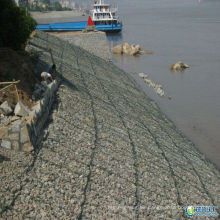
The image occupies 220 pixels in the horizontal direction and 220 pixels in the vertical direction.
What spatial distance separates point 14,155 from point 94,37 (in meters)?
24.8

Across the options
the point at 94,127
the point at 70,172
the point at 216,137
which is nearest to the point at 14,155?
the point at 70,172

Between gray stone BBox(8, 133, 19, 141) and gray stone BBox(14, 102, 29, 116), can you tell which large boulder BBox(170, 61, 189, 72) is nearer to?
gray stone BBox(14, 102, 29, 116)

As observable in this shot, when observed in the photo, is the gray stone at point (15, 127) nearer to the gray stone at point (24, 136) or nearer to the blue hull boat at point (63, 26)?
the gray stone at point (24, 136)

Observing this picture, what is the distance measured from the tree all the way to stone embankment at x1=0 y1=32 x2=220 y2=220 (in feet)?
9.86

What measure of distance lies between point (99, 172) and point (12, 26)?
8.27 meters

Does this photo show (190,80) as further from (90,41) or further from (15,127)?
(15,127)

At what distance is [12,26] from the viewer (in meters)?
11.9

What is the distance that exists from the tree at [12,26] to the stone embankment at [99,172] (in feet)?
9.86

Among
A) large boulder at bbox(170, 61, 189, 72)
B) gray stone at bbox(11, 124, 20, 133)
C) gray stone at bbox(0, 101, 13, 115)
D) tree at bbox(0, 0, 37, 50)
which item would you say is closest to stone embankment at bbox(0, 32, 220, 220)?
gray stone at bbox(11, 124, 20, 133)

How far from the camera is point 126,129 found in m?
11.8

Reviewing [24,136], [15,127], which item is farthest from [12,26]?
[24,136]

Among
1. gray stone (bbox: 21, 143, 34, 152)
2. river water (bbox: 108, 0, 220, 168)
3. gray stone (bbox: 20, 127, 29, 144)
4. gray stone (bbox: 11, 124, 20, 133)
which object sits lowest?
river water (bbox: 108, 0, 220, 168)

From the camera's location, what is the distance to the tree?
1175 centimetres

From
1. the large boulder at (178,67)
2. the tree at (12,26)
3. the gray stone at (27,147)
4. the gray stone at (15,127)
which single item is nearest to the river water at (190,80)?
the large boulder at (178,67)
